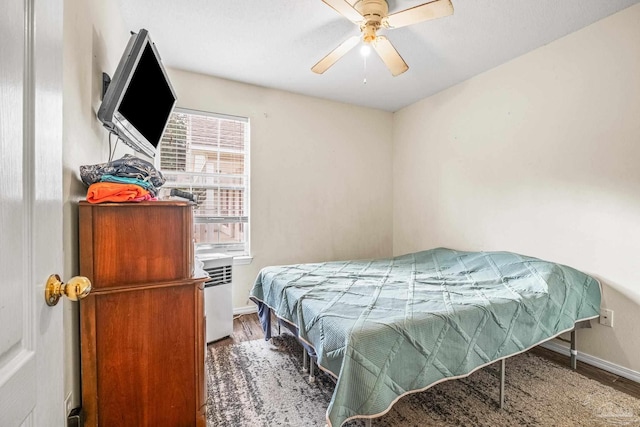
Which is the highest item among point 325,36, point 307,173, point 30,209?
point 325,36

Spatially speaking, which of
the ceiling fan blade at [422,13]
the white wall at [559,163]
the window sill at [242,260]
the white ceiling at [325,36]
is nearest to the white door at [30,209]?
the ceiling fan blade at [422,13]

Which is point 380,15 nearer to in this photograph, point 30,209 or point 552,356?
point 30,209

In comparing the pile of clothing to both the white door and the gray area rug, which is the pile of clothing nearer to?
the white door

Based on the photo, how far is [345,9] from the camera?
1832 mm

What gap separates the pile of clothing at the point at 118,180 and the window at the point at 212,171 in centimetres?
169

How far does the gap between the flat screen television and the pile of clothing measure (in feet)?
0.97

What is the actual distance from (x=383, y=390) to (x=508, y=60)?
121 inches

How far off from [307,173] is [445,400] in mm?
2663

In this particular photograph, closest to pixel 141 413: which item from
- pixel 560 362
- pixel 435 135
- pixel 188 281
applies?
pixel 188 281

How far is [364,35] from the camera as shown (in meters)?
2.03

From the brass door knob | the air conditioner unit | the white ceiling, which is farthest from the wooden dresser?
the white ceiling

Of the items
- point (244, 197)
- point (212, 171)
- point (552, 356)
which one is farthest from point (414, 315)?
point (212, 171)

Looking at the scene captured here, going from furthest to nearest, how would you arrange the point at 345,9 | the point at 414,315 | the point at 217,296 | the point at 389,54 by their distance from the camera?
the point at 217,296
the point at 389,54
the point at 345,9
the point at 414,315

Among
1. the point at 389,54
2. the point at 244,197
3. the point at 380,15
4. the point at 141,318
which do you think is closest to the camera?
the point at 141,318
